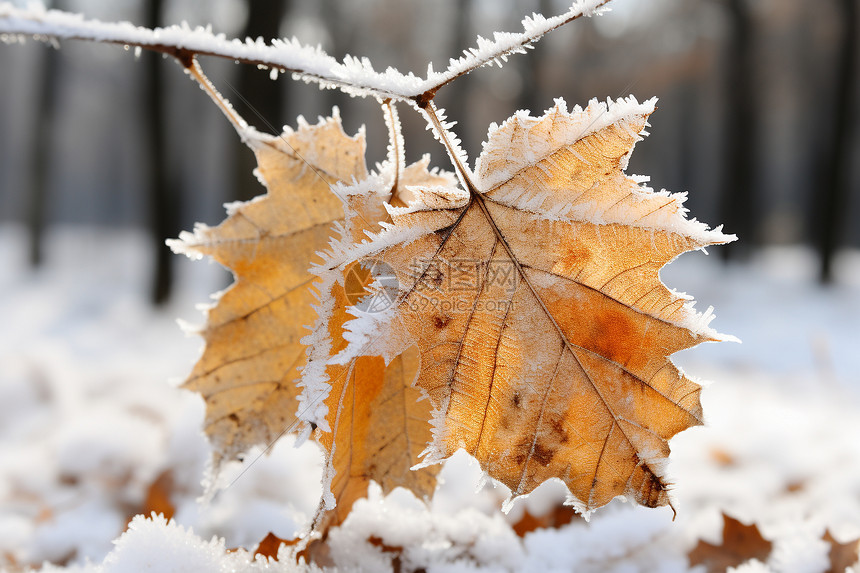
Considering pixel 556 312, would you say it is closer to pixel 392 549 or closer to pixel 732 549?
pixel 392 549

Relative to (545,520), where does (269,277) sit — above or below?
above

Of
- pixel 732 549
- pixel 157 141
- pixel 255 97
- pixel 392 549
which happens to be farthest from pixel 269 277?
pixel 157 141

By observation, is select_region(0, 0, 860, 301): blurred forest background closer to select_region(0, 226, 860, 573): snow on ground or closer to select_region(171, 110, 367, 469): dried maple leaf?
select_region(171, 110, 367, 469): dried maple leaf

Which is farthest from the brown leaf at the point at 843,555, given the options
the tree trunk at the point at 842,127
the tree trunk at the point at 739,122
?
the tree trunk at the point at 739,122

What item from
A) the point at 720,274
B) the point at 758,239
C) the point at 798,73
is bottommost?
the point at 720,274

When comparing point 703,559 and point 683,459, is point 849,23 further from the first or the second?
point 703,559

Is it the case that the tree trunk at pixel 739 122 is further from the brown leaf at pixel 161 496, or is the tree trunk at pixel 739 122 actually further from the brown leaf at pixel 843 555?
the brown leaf at pixel 161 496

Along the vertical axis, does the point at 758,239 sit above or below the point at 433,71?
above

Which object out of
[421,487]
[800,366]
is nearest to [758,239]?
[800,366]
